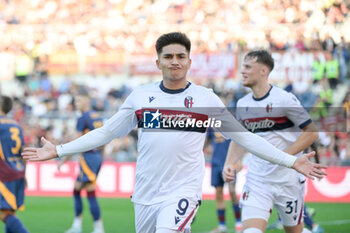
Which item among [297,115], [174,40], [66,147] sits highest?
[174,40]

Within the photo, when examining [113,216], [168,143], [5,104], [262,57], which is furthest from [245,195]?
[113,216]

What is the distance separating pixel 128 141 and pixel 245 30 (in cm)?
651

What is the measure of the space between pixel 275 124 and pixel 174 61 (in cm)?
192

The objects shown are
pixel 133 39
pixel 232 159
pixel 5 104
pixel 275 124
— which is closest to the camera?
pixel 275 124

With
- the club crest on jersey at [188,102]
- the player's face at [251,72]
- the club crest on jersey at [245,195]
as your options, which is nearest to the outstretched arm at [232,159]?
the club crest on jersey at [245,195]

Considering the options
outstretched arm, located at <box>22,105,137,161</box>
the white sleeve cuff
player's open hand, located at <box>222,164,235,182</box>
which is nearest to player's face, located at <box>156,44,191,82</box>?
outstretched arm, located at <box>22,105,137,161</box>

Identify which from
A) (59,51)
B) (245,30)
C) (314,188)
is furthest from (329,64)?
(59,51)

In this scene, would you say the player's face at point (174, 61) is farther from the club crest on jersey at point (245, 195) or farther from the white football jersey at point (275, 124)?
the club crest on jersey at point (245, 195)

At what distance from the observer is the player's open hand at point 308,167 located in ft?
15.1

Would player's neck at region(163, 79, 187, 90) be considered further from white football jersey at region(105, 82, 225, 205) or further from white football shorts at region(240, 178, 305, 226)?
white football shorts at region(240, 178, 305, 226)

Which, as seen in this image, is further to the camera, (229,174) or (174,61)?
(229,174)

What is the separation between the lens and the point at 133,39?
80.1 ft

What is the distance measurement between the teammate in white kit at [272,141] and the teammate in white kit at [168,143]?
123cm

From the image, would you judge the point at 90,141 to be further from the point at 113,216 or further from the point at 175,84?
the point at 113,216
